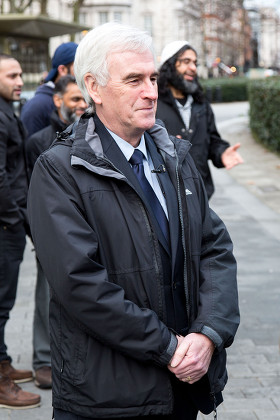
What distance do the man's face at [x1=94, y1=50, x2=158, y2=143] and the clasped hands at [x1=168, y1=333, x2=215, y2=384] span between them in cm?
73

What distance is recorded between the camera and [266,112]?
1880 centimetres

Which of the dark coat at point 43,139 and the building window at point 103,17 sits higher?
the dark coat at point 43,139

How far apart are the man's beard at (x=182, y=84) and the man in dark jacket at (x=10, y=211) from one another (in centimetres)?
149

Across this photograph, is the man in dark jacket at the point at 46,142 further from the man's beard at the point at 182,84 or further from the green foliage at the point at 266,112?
the green foliage at the point at 266,112

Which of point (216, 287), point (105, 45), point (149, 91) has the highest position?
point (105, 45)

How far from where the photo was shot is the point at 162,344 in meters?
2.65

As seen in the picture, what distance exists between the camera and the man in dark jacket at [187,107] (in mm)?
6332

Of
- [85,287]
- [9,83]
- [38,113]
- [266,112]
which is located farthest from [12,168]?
[266,112]

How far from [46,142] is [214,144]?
166 centimetres

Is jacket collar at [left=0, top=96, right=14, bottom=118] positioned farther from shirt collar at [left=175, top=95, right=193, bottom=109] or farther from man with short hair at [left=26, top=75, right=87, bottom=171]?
shirt collar at [left=175, top=95, right=193, bottom=109]

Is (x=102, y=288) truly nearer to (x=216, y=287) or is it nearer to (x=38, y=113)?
(x=216, y=287)

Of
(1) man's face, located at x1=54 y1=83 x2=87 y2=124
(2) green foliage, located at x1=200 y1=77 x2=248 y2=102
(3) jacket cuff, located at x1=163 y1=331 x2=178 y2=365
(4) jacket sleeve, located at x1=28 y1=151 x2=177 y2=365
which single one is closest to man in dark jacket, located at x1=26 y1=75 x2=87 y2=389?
(1) man's face, located at x1=54 y1=83 x2=87 y2=124

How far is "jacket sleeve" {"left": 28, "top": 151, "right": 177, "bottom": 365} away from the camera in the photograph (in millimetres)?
2619

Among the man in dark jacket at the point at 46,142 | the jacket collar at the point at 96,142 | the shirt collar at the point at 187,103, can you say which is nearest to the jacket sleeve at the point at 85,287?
the jacket collar at the point at 96,142
